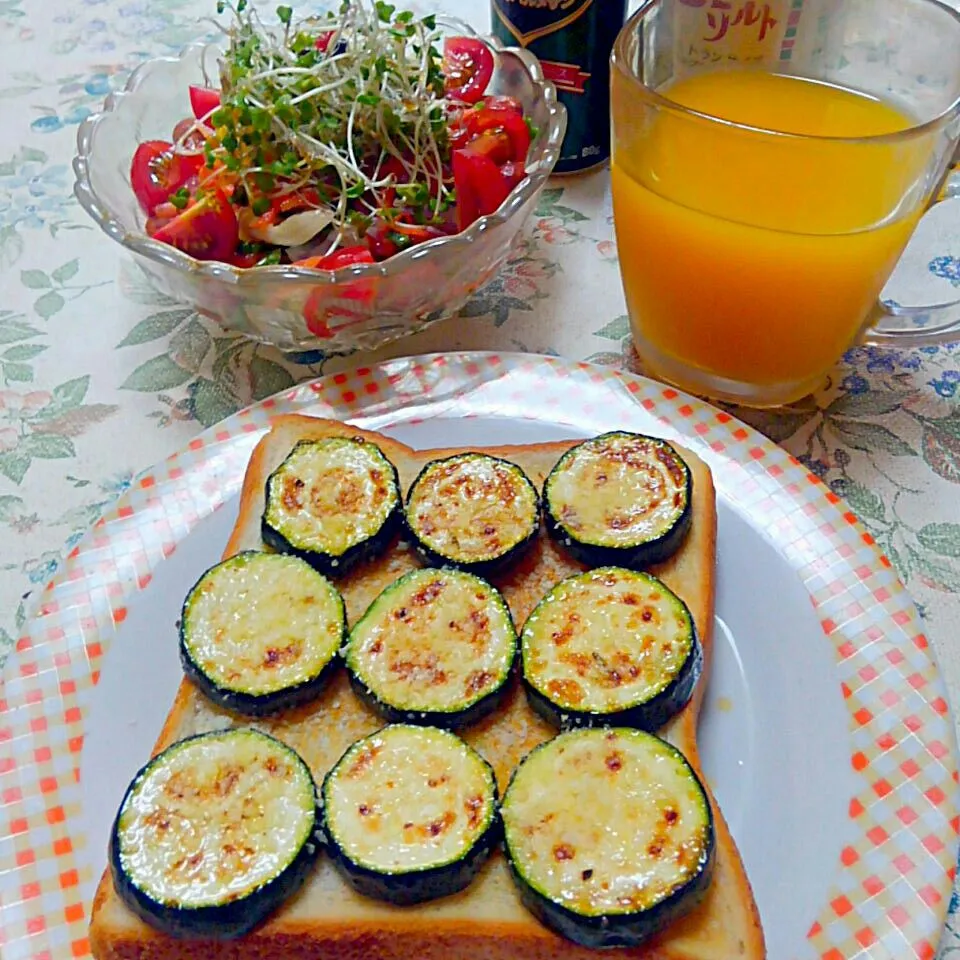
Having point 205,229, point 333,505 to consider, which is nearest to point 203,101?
point 205,229

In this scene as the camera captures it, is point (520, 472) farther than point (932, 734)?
Yes

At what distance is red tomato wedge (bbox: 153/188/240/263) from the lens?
2219 millimetres

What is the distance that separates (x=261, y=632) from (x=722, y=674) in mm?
781

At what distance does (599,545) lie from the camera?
69.2 inches

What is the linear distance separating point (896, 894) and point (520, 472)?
0.91 m

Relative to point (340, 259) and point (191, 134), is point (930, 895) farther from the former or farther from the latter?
point (191, 134)

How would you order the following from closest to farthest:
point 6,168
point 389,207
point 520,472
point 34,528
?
1. point 520,472
2. point 34,528
3. point 389,207
4. point 6,168

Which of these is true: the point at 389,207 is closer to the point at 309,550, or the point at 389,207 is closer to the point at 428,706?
the point at 309,550

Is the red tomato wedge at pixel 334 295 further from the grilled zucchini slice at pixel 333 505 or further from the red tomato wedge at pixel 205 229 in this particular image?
the grilled zucchini slice at pixel 333 505

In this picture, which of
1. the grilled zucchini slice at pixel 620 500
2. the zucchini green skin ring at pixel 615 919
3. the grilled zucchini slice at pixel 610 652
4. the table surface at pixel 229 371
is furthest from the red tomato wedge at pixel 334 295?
the zucchini green skin ring at pixel 615 919

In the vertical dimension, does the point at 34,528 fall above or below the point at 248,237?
Answer: below

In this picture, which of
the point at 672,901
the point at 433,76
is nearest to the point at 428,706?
the point at 672,901

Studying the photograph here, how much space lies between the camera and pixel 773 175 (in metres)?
1.90

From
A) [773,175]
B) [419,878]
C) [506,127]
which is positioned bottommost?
[419,878]
